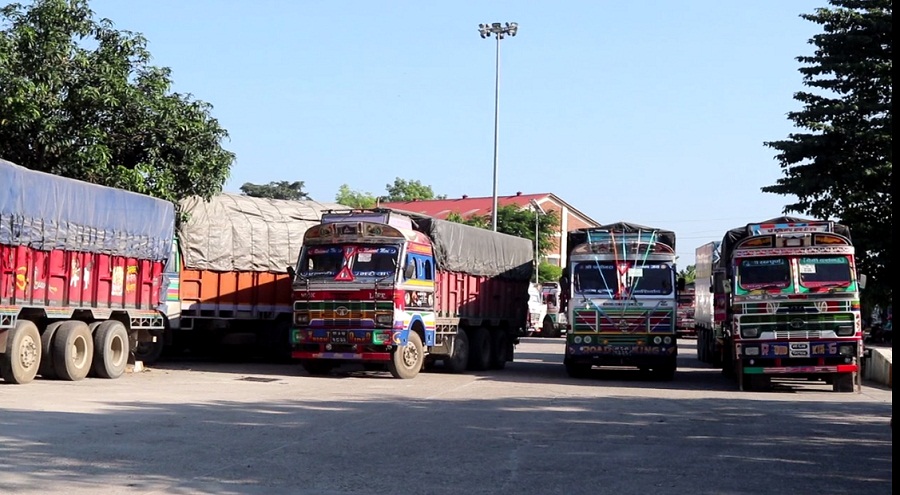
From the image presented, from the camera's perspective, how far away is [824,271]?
2062cm

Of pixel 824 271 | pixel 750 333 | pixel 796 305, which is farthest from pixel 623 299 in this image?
pixel 824 271

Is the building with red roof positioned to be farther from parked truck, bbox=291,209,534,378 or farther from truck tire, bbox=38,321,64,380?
truck tire, bbox=38,321,64,380

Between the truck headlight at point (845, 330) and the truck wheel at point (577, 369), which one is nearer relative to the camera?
the truck headlight at point (845, 330)

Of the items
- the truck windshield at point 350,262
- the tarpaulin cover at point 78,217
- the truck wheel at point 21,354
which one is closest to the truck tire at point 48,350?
the truck wheel at point 21,354

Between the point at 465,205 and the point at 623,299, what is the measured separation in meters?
75.7

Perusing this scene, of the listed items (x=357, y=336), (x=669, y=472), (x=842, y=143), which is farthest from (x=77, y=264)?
(x=842, y=143)

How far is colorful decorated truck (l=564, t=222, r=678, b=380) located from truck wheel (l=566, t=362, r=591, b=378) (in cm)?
7

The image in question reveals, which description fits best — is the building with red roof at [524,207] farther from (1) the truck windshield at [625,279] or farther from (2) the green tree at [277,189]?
(1) the truck windshield at [625,279]

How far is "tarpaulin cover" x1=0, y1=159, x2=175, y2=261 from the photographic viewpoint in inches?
698

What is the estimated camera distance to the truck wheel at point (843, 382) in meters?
20.7

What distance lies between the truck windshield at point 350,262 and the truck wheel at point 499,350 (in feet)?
20.7

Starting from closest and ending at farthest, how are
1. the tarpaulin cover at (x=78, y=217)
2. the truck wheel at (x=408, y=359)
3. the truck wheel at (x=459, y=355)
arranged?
the tarpaulin cover at (x=78, y=217), the truck wheel at (x=408, y=359), the truck wheel at (x=459, y=355)

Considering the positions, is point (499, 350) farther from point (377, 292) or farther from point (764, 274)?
point (764, 274)

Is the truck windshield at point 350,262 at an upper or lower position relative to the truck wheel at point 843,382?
upper
